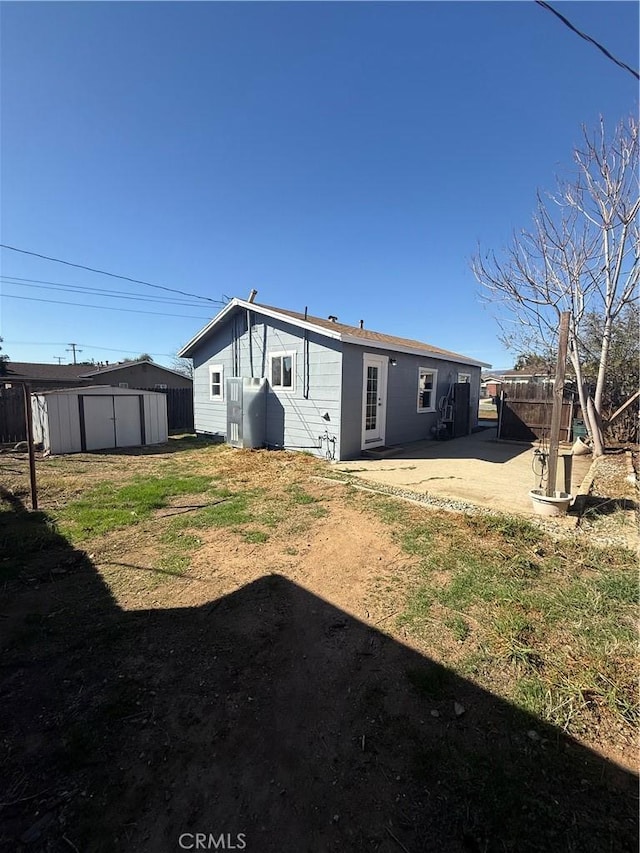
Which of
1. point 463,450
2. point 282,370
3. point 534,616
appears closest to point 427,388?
point 463,450

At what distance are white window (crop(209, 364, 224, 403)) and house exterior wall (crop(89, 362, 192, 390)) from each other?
10.5 m

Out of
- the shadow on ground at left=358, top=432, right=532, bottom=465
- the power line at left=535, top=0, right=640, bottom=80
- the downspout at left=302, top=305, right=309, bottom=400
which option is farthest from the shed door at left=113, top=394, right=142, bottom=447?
the power line at left=535, top=0, right=640, bottom=80

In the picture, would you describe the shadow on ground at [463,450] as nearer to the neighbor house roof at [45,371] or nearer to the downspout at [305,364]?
the downspout at [305,364]

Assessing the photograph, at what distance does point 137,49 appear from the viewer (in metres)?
6.77

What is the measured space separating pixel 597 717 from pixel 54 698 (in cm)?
294

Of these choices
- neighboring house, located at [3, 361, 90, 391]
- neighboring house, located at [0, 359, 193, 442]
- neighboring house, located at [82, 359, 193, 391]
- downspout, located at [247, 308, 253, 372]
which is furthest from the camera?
neighboring house, located at [82, 359, 193, 391]

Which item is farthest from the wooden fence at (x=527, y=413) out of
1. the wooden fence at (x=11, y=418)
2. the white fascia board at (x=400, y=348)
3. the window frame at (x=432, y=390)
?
the wooden fence at (x=11, y=418)

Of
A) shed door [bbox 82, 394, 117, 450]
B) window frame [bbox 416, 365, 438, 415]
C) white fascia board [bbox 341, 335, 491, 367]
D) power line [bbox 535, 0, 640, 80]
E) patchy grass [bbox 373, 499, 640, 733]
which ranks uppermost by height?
A: power line [bbox 535, 0, 640, 80]

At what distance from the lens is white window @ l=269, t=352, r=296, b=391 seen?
986 centimetres

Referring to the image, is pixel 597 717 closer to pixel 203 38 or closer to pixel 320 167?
pixel 203 38

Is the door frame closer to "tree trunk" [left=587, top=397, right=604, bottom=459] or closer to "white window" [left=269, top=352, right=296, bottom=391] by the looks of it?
"white window" [left=269, top=352, right=296, bottom=391]

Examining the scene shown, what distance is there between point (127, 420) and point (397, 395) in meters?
8.51

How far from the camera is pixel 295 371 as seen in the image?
9742 mm

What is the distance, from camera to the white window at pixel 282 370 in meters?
9.86
